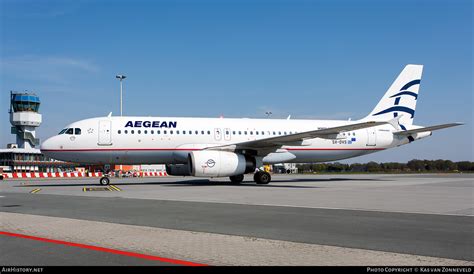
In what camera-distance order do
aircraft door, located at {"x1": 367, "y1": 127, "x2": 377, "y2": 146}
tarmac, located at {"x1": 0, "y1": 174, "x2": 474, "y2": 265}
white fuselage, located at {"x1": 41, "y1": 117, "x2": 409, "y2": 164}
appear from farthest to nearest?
aircraft door, located at {"x1": 367, "y1": 127, "x2": 377, "y2": 146}
white fuselage, located at {"x1": 41, "y1": 117, "x2": 409, "y2": 164}
tarmac, located at {"x1": 0, "y1": 174, "x2": 474, "y2": 265}

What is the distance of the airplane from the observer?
2350 centimetres

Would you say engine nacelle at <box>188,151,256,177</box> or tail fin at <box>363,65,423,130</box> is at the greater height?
tail fin at <box>363,65,423,130</box>

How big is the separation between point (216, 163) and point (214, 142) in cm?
371

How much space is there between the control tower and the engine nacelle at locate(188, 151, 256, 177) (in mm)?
89172

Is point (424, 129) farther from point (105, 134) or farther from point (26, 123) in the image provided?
point (26, 123)

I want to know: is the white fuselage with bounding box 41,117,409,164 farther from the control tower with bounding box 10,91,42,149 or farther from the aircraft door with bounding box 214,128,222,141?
the control tower with bounding box 10,91,42,149

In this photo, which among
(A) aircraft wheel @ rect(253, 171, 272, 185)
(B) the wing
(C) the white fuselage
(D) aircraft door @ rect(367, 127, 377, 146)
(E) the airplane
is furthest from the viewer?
(D) aircraft door @ rect(367, 127, 377, 146)

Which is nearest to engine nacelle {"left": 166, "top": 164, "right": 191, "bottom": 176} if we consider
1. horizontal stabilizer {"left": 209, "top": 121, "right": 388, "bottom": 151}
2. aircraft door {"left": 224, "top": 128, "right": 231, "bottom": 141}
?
horizontal stabilizer {"left": 209, "top": 121, "right": 388, "bottom": 151}

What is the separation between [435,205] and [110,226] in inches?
375

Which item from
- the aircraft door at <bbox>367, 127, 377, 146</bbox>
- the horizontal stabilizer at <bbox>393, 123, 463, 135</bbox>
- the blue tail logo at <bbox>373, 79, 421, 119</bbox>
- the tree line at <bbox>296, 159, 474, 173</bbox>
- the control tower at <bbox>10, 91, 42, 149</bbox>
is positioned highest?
the control tower at <bbox>10, 91, 42, 149</bbox>

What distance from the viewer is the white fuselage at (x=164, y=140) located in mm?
24141

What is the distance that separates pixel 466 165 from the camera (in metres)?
78.0

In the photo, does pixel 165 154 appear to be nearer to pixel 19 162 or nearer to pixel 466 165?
pixel 466 165

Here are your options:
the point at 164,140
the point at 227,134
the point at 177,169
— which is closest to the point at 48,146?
the point at 164,140
